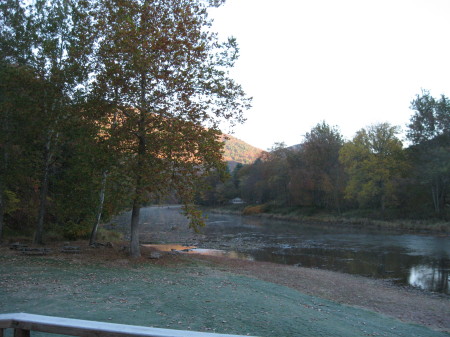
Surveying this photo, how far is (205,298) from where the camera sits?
33.6ft

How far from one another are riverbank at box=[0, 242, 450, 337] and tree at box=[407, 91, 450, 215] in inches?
1403

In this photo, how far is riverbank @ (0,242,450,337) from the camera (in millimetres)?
8109

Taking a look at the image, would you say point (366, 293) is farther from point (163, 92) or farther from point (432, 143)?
point (432, 143)

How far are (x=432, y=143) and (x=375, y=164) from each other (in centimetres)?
815

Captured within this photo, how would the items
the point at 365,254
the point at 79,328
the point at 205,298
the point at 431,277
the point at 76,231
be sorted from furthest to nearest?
the point at 365,254 → the point at 76,231 → the point at 431,277 → the point at 205,298 → the point at 79,328

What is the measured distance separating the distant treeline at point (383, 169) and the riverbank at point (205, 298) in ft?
79.5

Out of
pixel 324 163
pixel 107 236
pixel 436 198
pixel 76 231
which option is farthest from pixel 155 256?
pixel 324 163

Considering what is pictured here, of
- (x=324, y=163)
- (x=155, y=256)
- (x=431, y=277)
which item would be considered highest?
(x=324, y=163)

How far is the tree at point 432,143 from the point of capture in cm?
4700

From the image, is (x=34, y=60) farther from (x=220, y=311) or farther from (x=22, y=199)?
(x=220, y=311)

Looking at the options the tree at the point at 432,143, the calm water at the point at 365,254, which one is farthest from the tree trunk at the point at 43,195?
the tree at the point at 432,143

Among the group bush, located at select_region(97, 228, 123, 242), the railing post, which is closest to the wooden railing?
the railing post

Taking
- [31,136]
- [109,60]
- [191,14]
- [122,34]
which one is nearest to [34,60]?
[31,136]

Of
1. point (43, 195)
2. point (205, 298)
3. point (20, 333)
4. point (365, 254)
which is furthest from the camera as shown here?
point (365, 254)
